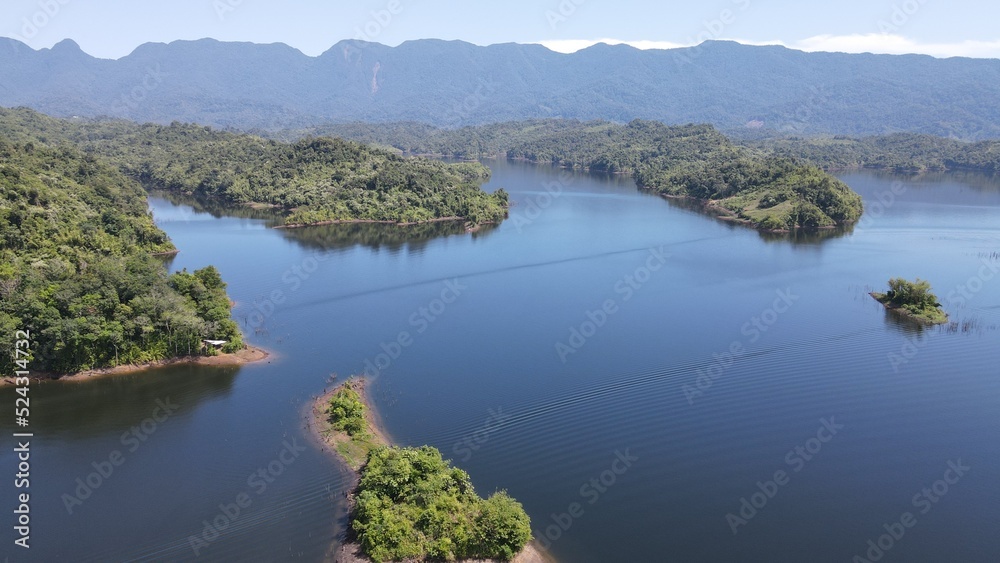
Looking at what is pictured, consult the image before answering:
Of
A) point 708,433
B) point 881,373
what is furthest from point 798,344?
point 708,433

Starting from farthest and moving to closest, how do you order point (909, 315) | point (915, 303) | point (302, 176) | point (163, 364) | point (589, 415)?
point (302, 176) → point (915, 303) → point (909, 315) → point (163, 364) → point (589, 415)

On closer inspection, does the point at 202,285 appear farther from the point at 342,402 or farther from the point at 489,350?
the point at 489,350

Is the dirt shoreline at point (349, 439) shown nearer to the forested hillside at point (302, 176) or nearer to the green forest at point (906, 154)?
the forested hillside at point (302, 176)

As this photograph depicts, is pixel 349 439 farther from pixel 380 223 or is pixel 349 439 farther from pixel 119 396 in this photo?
pixel 380 223

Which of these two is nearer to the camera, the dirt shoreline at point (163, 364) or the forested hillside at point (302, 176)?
the dirt shoreline at point (163, 364)

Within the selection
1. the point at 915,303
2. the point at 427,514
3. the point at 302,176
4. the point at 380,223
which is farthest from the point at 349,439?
the point at 302,176

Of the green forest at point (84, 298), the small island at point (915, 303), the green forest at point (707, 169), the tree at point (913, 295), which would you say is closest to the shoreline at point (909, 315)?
the small island at point (915, 303)

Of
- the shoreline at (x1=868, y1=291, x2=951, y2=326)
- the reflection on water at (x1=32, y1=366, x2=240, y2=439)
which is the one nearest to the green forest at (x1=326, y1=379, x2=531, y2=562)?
the reflection on water at (x1=32, y1=366, x2=240, y2=439)

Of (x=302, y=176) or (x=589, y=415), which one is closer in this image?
(x=589, y=415)
